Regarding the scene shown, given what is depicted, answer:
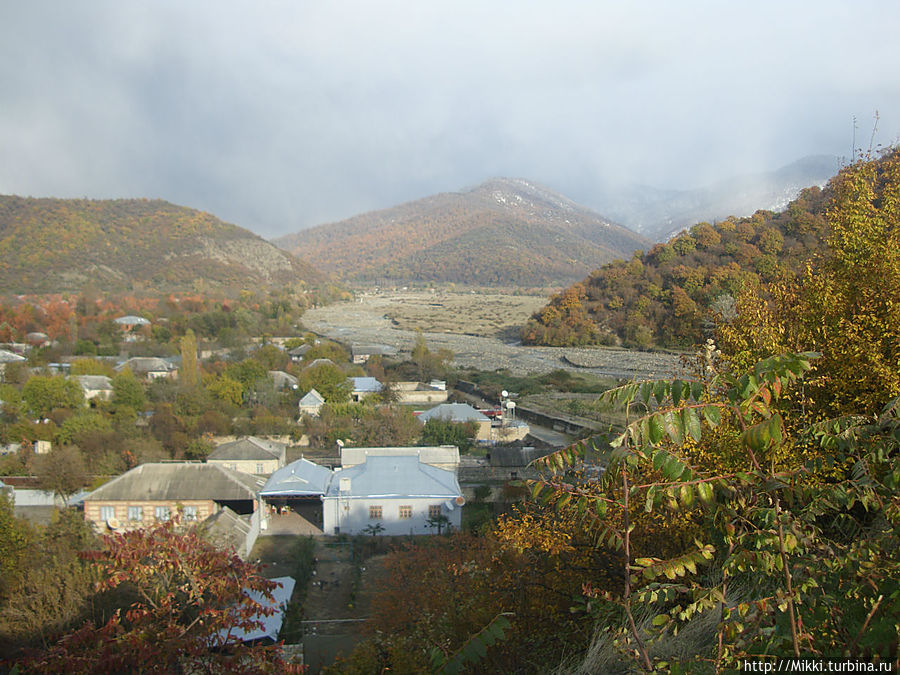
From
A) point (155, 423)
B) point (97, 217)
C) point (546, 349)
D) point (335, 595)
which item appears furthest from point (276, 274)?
point (335, 595)

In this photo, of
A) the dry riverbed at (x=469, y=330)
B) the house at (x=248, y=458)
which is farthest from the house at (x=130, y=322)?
the house at (x=248, y=458)

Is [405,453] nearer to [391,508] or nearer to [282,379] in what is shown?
[391,508]

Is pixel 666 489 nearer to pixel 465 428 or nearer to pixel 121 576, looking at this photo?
pixel 121 576

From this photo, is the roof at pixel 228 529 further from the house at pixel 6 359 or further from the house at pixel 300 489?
the house at pixel 6 359

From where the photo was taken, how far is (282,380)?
25.4 metres

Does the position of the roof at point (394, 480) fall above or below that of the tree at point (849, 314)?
below

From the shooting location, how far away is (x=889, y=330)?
14.3ft

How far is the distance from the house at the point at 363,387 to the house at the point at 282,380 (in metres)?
2.42

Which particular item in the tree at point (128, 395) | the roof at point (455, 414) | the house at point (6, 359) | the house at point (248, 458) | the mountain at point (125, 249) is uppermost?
the mountain at point (125, 249)

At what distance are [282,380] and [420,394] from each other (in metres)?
5.99

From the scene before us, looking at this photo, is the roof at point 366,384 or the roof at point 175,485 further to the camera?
the roof at point 366,384

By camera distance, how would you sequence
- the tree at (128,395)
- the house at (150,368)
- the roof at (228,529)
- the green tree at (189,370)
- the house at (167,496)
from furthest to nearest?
the house at (150,368) → the green tree at (189,370) → the tree at (128,395) → the house at (167,496) → the roof at (228,529)

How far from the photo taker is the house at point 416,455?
14750 mm

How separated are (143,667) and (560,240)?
12956cm
